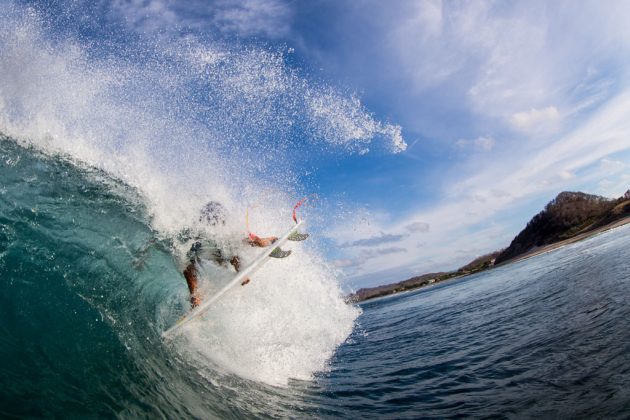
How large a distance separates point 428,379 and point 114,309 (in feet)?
21.2

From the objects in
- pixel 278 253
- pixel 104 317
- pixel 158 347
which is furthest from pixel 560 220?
pixel 104 317

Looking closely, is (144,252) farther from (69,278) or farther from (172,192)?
(69,278)

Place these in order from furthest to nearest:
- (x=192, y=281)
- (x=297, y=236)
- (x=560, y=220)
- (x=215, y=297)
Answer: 1. (x=560, y=220)
2. (x=297, y=236)
3. (x=192, y=281)
4. (x=215, y=297)

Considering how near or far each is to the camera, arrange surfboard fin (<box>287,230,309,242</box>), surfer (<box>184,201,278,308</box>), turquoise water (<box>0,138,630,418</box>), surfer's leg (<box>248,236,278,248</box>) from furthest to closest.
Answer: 1. surfboard fin (<box>287,230,309,242</box>)
2. surfer's leg (<box>248,236,278,248</box>)
3. surfer (<box>184,201,278,308</box>)
4. turquoise water (<box>0,138,630,418</box>)

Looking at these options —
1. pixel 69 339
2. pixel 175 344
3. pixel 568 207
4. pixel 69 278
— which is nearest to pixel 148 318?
pixel 175 344

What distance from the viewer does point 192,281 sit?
938cm

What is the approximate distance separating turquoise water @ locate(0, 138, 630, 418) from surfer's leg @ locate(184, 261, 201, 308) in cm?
89

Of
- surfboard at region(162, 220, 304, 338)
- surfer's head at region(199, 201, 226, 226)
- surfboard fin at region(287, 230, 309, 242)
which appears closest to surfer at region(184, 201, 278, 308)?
surfer's head at region(199, 201, 226, 226)

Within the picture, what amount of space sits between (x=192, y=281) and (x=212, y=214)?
1940 mm

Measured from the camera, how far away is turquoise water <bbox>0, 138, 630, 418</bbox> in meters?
4.57

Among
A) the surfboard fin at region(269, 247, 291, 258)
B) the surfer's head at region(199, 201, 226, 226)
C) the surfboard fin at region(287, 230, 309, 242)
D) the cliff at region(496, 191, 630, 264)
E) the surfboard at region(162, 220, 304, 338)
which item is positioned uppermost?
the surfer's head at region(199, 201, 226, 226)

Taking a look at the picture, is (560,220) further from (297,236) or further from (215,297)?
(215,297)

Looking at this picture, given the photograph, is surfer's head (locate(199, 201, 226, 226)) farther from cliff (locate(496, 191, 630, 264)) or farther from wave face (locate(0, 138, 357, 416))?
cliff (locate(496, 191, 630, 264))

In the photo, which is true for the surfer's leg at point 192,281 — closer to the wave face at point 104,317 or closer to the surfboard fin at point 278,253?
the wave face at point 104,317
